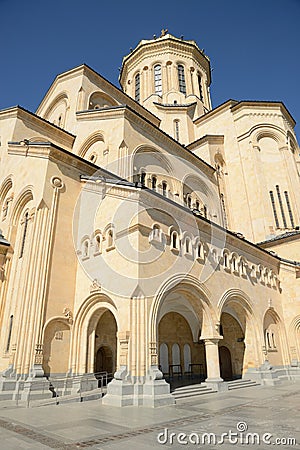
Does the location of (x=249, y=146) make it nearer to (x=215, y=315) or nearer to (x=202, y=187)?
(x=202, y=187)

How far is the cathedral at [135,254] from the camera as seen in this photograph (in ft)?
39.0

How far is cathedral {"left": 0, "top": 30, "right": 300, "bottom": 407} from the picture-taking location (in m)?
11.9

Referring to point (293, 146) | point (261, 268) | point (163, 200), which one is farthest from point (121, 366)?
point (293, 146)

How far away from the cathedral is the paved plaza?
136 centimetres

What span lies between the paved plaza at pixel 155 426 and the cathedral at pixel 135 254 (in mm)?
1359

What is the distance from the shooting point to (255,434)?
20.5 feet

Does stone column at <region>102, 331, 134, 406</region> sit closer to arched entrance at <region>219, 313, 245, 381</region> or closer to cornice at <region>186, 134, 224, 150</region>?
arched entrance at <region>219, 313, 245, 381</region>

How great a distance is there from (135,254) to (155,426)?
19.1 ft

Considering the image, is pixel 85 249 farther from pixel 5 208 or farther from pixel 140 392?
pixel 140 392

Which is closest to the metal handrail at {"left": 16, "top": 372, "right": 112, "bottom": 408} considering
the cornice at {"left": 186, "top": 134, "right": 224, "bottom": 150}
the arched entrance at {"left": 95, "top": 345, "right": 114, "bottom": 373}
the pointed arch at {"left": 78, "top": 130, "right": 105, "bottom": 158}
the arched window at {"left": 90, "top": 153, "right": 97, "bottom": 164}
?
the arched entrance at {"left": 95, "top": 345, "right": 114, "bottom": 373}

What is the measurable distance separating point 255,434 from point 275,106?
30.1 meters

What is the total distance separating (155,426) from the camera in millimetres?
7172

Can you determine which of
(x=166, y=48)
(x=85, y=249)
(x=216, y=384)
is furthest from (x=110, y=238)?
(x=166, y=48)

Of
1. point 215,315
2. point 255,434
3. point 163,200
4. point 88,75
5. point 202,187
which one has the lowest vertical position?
point 255,434
